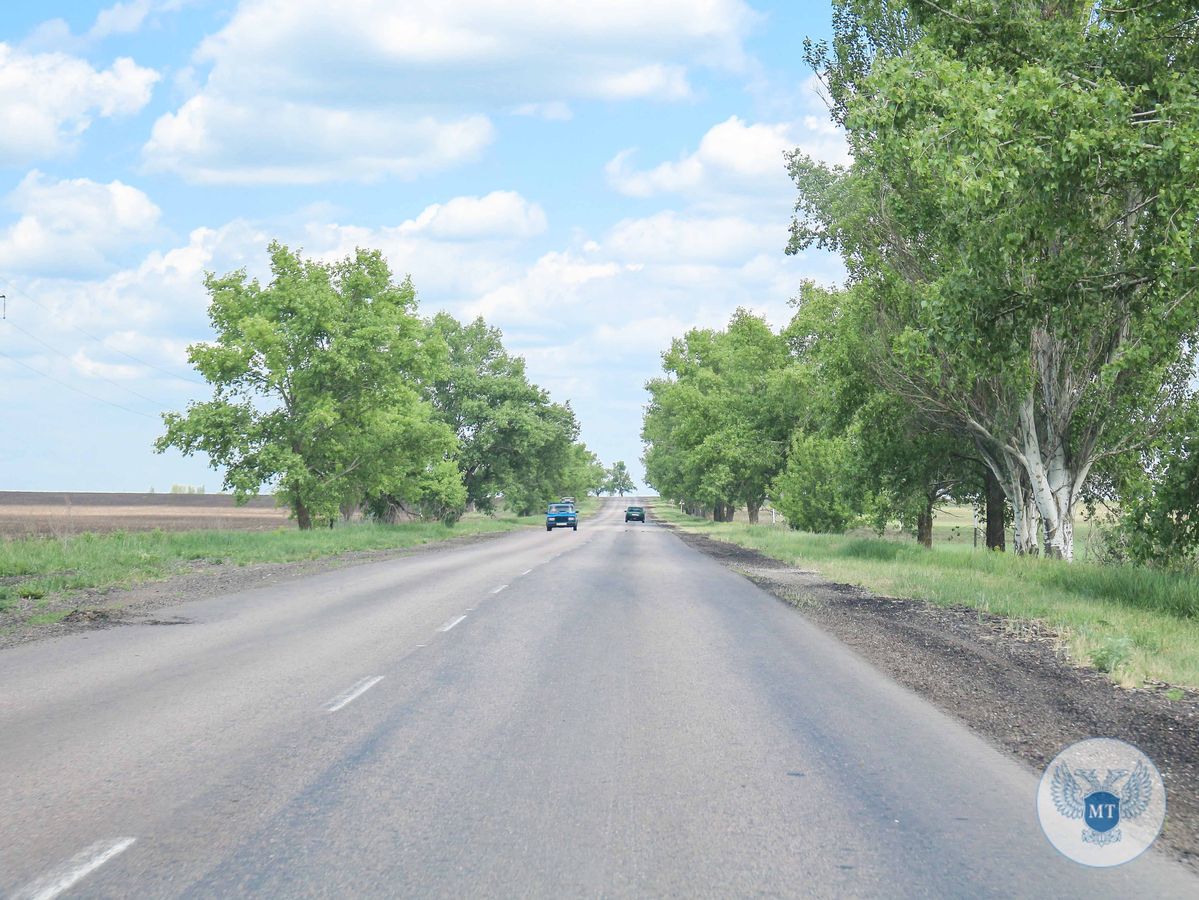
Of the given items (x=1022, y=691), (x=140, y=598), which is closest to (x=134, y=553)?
(x=140, y=598)

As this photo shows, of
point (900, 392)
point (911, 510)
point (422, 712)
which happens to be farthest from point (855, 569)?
point (422, 712)

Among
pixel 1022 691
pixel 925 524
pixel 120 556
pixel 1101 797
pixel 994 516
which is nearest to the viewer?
pixel 1101 797

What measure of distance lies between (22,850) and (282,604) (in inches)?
487

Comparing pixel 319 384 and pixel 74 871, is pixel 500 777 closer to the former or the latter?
pixel 74 871

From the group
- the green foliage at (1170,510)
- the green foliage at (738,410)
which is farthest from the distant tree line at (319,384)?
the green foliage at (1170,510)

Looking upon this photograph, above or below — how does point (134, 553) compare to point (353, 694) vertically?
above

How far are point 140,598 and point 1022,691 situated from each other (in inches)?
571

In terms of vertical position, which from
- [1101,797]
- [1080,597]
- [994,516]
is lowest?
Answer: [1101,797]

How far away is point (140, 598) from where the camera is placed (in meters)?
18.1

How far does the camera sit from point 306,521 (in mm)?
41719

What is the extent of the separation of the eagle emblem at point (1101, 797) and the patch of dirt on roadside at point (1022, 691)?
6.2 inches

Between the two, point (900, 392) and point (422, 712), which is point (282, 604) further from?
point (900, 392)

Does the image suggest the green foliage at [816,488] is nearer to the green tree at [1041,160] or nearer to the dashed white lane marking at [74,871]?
the green tree at [1041,160]

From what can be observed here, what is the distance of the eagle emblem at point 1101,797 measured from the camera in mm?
5605
